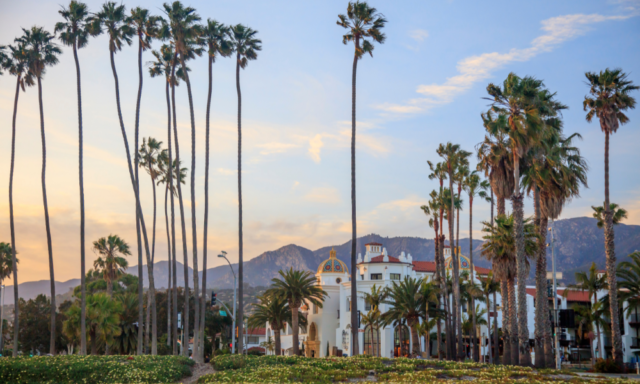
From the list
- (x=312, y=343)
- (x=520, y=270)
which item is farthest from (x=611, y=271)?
(x=312, y=343)

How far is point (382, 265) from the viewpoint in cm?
9169

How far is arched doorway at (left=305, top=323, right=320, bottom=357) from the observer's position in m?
94.2

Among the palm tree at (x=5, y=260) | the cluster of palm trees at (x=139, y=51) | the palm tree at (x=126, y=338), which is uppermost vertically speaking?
the cluster of palm trees at (x=139, y=51)

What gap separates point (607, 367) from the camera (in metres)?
42.3

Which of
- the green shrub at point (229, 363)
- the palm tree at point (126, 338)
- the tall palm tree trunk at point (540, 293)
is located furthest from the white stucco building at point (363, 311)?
the green shrub at point (229, 363)

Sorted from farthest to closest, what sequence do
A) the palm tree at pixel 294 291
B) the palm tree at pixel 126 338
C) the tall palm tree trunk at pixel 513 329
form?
the palm tree at pixel 294 291
the palm tree at pixel 126 338
the tall palm tree trunk at pixel 513 329

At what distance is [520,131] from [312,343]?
2594 inches

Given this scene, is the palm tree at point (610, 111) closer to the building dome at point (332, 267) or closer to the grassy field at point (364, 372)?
the grassy field at point (364, 372)

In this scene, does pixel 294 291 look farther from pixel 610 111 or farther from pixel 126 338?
pixel 610 111

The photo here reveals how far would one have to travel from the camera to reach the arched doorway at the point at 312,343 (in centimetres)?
9419

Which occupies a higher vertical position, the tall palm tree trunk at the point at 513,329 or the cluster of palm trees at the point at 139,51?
the cluster of palm trees at the point at 139,51

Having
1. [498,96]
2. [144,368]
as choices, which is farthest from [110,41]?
[498,96]

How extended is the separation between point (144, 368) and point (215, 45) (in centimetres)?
2821

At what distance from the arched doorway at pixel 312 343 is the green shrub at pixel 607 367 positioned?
186 ft
